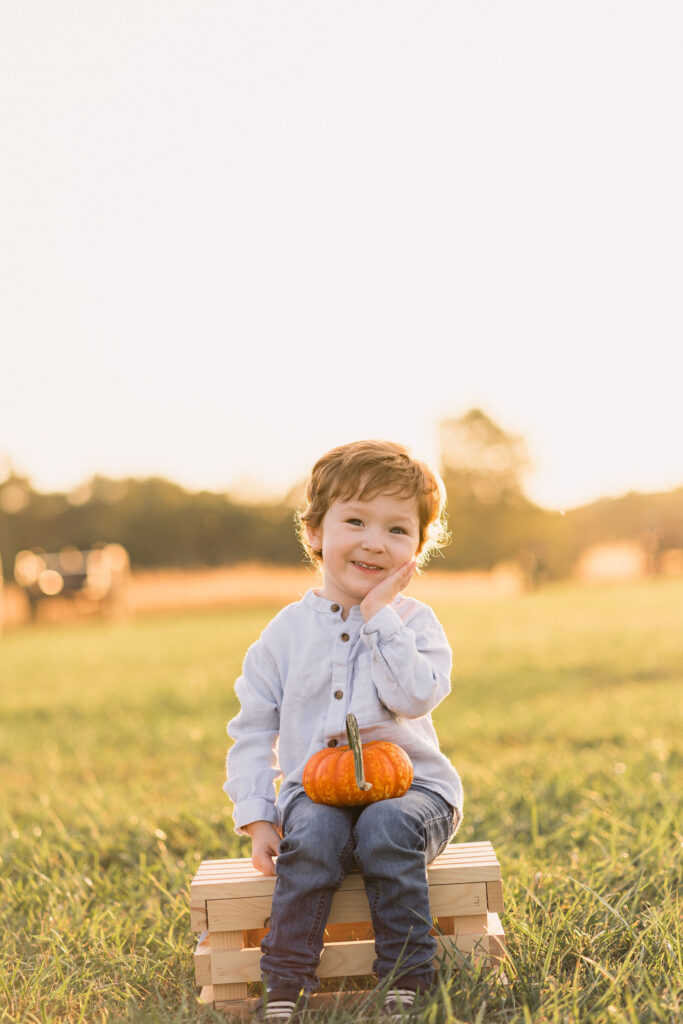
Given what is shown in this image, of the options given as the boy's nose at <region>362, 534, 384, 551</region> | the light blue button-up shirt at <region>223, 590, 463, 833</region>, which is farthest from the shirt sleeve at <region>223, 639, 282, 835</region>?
the boy's nose at <region>362, 534, 384, 551</region>

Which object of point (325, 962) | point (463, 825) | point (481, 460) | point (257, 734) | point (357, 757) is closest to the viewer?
point (357, 757)

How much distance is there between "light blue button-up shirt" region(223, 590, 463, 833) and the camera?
278 centimetres

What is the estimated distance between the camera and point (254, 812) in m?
2.84

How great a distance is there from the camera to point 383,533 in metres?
2.88

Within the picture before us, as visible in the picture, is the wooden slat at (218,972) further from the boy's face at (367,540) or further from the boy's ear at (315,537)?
the boy's ear at (315,537)

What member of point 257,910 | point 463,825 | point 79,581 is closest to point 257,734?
point 257,910

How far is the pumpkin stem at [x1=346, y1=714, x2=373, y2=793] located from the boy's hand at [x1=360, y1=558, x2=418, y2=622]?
12.1 inches

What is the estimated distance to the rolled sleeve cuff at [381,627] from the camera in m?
2.77

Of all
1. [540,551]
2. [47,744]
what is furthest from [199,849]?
[540,551]

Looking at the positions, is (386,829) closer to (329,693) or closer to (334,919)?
(334,919)

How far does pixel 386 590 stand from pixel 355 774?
0.50 metres

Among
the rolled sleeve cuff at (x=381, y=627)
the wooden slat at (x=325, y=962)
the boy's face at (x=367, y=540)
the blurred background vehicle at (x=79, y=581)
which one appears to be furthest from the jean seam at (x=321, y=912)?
the blurred background vehicle at (x=79, y=581)

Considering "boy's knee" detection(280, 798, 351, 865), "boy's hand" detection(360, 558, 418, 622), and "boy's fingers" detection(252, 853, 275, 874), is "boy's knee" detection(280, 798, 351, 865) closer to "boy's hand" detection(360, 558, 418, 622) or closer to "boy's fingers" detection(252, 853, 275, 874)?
"boy's fingers" detection(252, 853, 275, 874)

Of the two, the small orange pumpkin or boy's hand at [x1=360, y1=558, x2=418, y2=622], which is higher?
boy's hand at [x1=360, y1=558, x2=418, y2=622]
